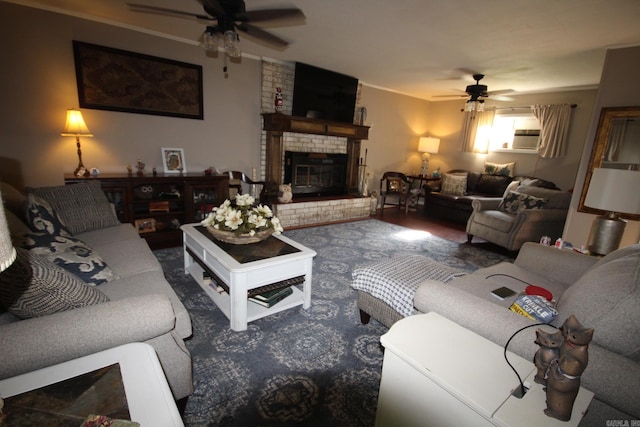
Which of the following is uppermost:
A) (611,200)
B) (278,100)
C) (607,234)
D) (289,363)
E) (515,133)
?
(278,100)

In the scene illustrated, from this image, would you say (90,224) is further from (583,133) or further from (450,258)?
(583,133)

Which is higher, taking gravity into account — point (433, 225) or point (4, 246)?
point (4, 246)

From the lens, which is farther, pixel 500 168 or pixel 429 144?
A: pixel 429 144

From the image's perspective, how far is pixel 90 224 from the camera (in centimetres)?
249

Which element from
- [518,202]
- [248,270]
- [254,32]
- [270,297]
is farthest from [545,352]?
[518,202]

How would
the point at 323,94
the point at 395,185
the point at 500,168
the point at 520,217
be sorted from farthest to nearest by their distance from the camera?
the point at 395,185 → the point at 500,168 → the point at 323,94 → the point at 520,217

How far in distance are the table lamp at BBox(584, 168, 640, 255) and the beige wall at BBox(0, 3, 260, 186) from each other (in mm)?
4133

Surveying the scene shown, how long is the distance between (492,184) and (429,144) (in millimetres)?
1698

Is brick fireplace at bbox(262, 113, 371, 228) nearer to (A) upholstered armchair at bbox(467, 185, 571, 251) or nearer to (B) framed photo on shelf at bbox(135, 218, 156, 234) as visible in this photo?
(B) framed photo on shelf at bbox(135, 218, 156, 234)

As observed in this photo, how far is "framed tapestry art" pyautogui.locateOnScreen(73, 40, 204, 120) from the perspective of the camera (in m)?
3.19

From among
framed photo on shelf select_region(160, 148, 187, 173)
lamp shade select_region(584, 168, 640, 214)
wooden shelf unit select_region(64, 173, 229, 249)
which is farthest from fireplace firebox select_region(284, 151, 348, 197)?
lamp shade select_region(584, 168, 640, 214)

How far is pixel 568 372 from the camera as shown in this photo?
0.77 m

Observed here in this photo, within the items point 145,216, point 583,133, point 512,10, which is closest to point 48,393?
point 145,216

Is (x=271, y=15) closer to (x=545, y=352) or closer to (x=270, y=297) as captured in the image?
(x=270, y=297)
